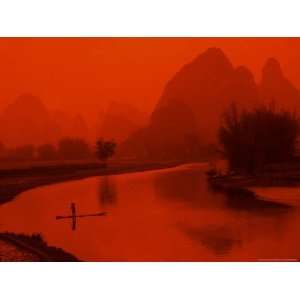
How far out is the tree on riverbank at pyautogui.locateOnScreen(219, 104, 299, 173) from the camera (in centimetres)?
234

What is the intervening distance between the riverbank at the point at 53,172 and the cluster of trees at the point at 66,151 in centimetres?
4

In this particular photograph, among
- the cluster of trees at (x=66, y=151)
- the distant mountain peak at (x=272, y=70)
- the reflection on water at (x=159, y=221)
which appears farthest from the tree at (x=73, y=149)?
the distant mountain peak at (x=272, y=70)

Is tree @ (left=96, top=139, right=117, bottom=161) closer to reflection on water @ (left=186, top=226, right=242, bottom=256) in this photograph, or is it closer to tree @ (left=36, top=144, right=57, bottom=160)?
tree @ (left=36, top=144, right=57, bottom=160)

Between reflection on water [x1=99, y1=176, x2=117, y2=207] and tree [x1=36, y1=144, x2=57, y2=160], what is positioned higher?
tree [x1=36, y1=144, x2=57, y2=160]

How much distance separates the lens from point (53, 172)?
2.37 meters

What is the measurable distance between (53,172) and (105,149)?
0.93ft

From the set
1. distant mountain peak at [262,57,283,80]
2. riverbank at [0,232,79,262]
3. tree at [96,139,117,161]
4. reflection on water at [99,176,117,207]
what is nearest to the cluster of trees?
tree at [96,139,117,161]

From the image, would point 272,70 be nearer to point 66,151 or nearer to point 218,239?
point 218,239

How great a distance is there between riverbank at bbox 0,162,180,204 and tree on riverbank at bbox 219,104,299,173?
0.94 ft

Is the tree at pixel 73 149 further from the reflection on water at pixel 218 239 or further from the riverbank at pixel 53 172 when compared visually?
the reflection on water at pixel 218 239

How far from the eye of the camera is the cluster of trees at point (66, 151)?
2.34 meters
